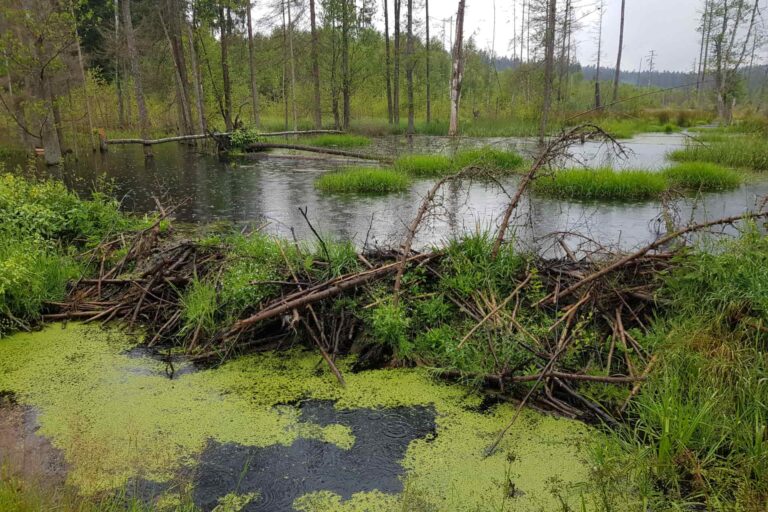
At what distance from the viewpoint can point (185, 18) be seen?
20891 millimetres

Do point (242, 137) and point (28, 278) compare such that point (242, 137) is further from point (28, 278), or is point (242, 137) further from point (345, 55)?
point (28, 278)

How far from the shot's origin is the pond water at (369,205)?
292 inches

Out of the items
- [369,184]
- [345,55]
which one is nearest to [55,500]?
[369,184]

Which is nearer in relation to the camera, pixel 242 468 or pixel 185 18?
pixel 242 468

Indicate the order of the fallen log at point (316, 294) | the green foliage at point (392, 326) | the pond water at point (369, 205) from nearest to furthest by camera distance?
the green foliage at point (392, 326)
the fallen log at point (316, 294)
the pond water at point (369, 205)

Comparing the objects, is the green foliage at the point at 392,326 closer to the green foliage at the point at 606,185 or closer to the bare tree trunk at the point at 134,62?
the green foliage at the point at 606,185

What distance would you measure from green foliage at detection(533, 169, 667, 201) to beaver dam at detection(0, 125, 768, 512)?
6.22 meters

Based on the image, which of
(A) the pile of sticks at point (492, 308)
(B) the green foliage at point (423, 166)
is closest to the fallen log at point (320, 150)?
(B) the green foliage at point (423, 166)

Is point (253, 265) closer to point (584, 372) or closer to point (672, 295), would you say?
point (584, 372)

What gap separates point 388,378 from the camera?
12.3 ft

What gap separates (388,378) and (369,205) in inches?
251

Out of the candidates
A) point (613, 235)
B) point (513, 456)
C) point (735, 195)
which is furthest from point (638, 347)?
point (735, 195)

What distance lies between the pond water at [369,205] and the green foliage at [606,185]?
1.26 ft

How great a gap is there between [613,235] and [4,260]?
6.94 m
